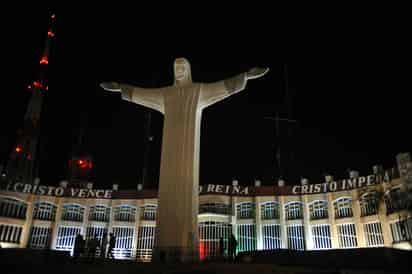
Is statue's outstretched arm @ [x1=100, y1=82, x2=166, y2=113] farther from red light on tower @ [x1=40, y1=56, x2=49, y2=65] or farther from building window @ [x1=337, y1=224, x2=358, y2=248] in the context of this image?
red light on tower @ [x1=40, y1=56, x2=49, y2=65]

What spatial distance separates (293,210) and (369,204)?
27.9 feet

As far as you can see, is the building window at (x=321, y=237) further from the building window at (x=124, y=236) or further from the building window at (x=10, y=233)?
the building window at (x=10, y=233)

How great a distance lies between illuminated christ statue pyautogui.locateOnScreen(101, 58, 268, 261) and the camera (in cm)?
1514

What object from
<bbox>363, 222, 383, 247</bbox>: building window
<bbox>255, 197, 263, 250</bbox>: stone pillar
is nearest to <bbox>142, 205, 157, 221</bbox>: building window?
<bbox>255, 197, 263, 250</bbox>: stone pillar

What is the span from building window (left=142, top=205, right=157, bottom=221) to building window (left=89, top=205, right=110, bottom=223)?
4.75 meters

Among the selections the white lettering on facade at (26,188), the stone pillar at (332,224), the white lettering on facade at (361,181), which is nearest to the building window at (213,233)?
the stone pillar at (332,224)

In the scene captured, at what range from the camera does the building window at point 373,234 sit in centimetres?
3581

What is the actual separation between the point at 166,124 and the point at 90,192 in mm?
29540

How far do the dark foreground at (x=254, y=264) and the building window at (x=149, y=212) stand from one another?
82.8 feet

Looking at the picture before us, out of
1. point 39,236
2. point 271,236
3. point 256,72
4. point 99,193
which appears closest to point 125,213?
point 99,193

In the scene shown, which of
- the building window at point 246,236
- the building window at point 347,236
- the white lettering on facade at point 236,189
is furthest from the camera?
the white lettering on facade at point 236,189

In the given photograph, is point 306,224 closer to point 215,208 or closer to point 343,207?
point 343,207

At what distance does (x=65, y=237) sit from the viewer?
4262 cm

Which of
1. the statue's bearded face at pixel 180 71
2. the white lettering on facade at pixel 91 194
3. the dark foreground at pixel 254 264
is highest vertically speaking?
the statue's bearded face at pixel 180 71
